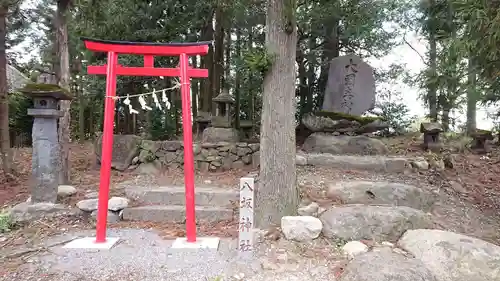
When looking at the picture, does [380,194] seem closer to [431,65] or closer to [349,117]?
[349,117]

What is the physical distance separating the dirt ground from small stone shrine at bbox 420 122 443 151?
0.89ft

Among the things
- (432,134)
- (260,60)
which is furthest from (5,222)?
(432,134)

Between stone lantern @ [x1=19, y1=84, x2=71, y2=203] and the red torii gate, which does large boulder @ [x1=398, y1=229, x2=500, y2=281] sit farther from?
stone lantern @ [x1=19, y1=84, x2=71, y2=203]

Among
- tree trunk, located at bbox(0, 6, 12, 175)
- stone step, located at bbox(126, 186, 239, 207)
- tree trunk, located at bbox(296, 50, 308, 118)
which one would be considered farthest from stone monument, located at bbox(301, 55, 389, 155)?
tree trunk, located at bbox(0, 6, 12, 175)

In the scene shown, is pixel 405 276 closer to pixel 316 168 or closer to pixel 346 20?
pixel 316 168

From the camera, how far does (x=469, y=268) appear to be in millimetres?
2938

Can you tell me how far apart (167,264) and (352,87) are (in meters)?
6.32

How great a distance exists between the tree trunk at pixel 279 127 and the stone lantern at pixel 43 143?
2990mm

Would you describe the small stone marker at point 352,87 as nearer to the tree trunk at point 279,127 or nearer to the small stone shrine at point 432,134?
the small stone shrine at point 432,134

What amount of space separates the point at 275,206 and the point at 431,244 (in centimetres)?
168

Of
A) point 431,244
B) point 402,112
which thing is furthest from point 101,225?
point 402,112

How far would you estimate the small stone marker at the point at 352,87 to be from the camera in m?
7.98

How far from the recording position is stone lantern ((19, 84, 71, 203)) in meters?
4.59

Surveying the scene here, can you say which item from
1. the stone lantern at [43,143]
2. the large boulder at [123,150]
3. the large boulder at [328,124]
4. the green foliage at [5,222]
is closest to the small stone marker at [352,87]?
the large boulder at [328,124]
